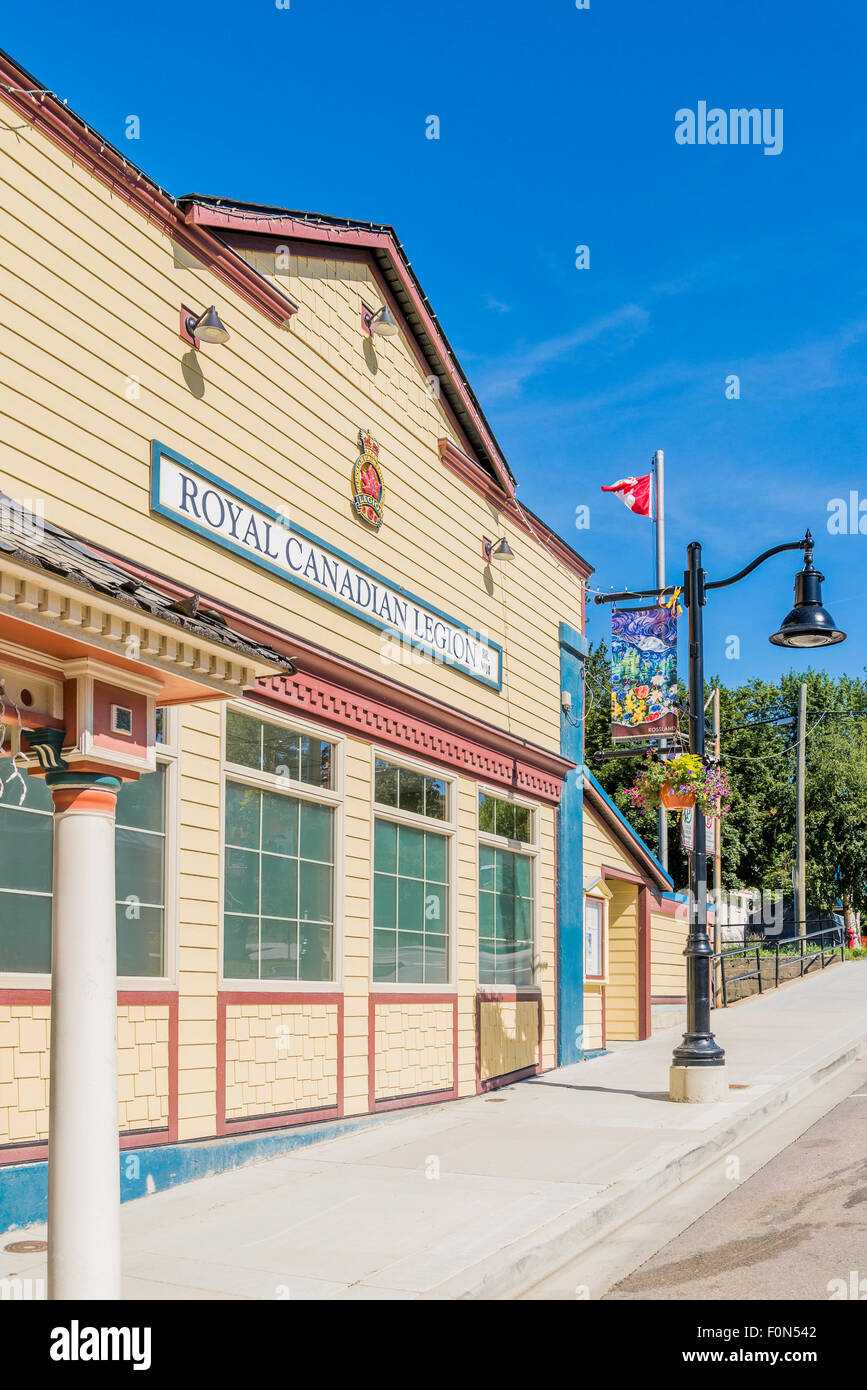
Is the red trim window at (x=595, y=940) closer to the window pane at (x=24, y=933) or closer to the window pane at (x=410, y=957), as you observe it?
the window pane at (x=410, y=957)

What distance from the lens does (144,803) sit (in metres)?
8.70

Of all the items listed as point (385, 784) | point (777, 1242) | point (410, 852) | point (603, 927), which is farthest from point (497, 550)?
point (777, 1242)

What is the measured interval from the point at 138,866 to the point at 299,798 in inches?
85.1

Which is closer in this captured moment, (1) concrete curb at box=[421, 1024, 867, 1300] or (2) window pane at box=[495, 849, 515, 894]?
(1) concrete curb at box=[421, 1024, 867, 1300]

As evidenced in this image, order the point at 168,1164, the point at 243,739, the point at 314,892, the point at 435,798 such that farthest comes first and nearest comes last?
the point at 435,798 → the point at 314,892 → the point at 243,739 → the point at 168,1164

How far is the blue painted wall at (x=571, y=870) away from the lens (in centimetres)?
1606

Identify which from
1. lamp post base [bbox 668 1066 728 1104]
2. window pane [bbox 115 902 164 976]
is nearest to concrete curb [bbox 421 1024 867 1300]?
lamp post base [bbox 668 1066 728 1104]

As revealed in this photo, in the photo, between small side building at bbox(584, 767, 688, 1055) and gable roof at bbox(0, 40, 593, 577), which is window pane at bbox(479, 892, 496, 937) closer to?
small side building at bbox(584, 767, 688, 1055)

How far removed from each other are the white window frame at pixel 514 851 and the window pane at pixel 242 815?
4.37 m

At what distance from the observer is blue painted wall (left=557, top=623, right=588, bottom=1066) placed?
632 inches

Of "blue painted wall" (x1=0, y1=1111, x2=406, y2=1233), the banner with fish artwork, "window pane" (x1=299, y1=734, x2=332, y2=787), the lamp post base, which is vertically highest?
the banner with fish artwork

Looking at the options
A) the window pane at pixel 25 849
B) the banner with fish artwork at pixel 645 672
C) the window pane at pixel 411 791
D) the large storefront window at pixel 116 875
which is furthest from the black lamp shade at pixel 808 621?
the window pane at pixel 25 849

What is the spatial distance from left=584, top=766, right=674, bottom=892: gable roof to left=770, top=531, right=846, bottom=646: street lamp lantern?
5.30 m

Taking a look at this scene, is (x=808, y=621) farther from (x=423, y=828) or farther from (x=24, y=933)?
(x=24, y=933)
